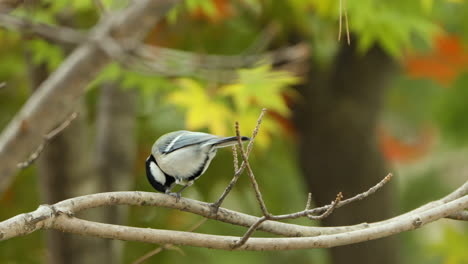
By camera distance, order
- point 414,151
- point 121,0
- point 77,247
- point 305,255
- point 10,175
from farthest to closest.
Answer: point 414,151 → point 305,255 → point 77,247 → point 121,0 → point 10,175

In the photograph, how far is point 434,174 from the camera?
31.6 feet

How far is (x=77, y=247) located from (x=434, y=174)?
595 centimetres

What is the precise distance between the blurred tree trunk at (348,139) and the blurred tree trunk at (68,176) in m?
2.57

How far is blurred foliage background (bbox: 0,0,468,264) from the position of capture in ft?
15.2

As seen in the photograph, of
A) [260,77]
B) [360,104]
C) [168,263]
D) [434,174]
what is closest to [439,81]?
[434,174]

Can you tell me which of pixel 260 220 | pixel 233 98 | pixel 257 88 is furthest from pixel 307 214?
pixel 233 98

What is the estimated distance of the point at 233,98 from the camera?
4.92 m

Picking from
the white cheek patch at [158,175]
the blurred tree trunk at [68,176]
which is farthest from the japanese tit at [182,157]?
the blurred tree trunk at [68,176]

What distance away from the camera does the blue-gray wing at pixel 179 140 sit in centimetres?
238

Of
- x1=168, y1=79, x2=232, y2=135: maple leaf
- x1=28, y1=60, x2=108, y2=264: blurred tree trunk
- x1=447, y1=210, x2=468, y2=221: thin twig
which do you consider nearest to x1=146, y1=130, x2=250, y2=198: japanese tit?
x1=447, y1=210, x2=468, y2=221: thin twig

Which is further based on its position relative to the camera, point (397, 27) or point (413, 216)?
point (397, 27)

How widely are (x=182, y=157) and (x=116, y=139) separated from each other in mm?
3768

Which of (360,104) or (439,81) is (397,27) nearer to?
(360,104)

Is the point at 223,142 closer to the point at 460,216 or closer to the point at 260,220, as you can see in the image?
the point at 260,220
